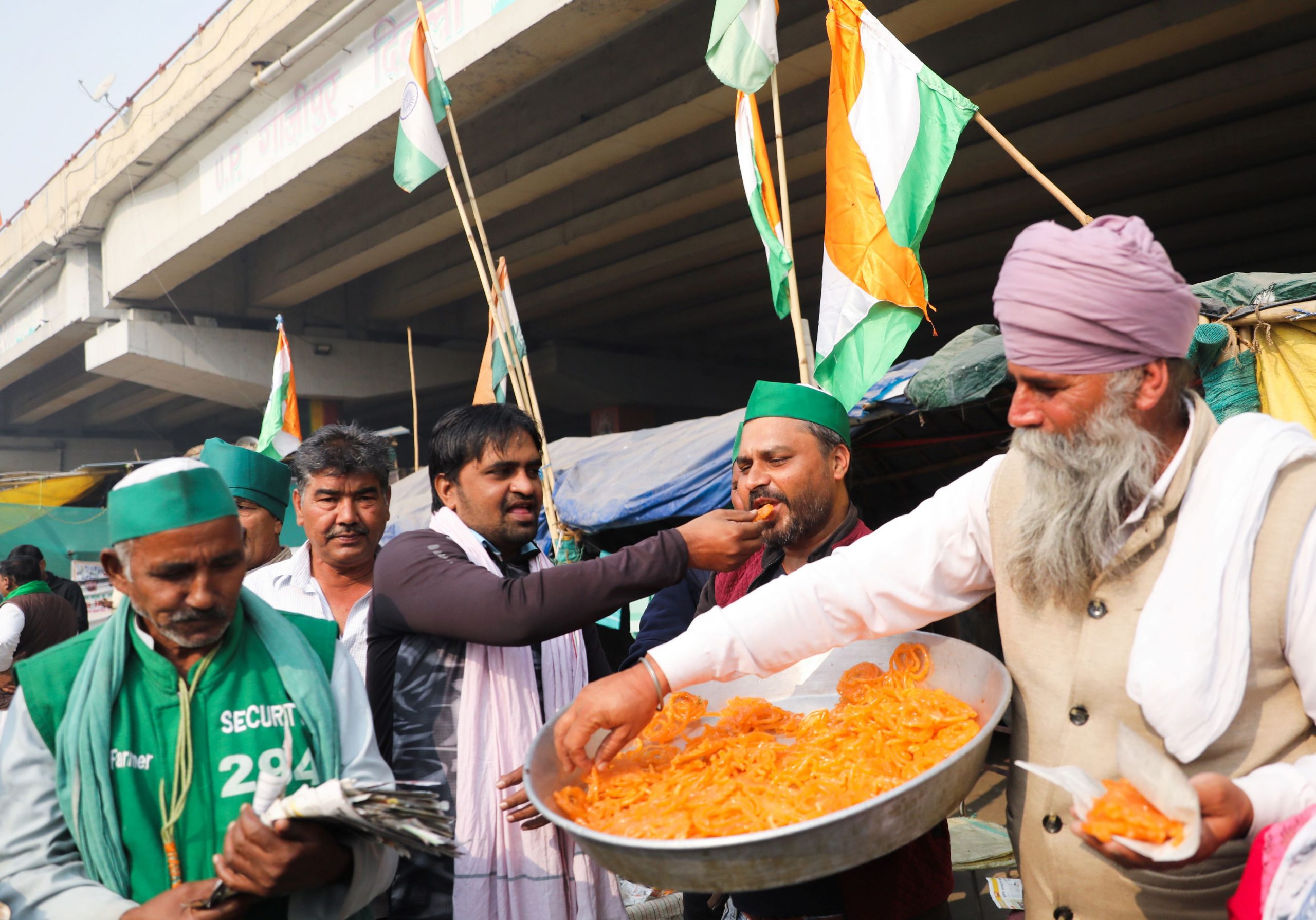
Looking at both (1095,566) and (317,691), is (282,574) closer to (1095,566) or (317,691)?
(317,691)

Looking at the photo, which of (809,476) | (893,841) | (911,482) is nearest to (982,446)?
(911,482)

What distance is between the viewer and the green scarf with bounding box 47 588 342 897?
1.62 metres

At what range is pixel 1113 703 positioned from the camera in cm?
160

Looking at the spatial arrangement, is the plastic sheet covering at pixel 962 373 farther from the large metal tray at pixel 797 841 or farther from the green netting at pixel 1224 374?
the large metal tray at pixel 797 841

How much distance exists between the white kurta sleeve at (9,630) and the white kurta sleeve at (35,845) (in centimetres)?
485

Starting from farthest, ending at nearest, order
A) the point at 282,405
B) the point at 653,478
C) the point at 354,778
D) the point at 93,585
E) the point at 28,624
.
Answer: the point at 93,585, the point at 282,405, the point at 653,478, the point at 28,624, the point at 354,778

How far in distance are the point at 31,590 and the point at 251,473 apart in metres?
3.86

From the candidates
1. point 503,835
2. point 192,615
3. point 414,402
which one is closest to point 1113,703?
point 503,835

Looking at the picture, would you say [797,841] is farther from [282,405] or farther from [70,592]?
[70,592]

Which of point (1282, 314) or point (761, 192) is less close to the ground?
point (761, 192)

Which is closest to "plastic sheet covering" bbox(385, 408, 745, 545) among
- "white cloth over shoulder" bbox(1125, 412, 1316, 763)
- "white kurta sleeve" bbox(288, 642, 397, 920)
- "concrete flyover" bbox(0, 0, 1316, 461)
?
"concrete flyover" bbox(0, 0, 1316, 461)

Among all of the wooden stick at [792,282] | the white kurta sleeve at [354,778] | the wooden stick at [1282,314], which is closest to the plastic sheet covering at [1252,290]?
the wooden stick at [1282,314]

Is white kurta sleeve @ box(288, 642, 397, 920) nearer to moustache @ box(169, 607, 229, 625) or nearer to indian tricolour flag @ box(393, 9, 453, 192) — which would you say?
moustache @ box(169, 607, 229, 625)

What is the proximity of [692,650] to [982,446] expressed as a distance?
5174 millimetres
